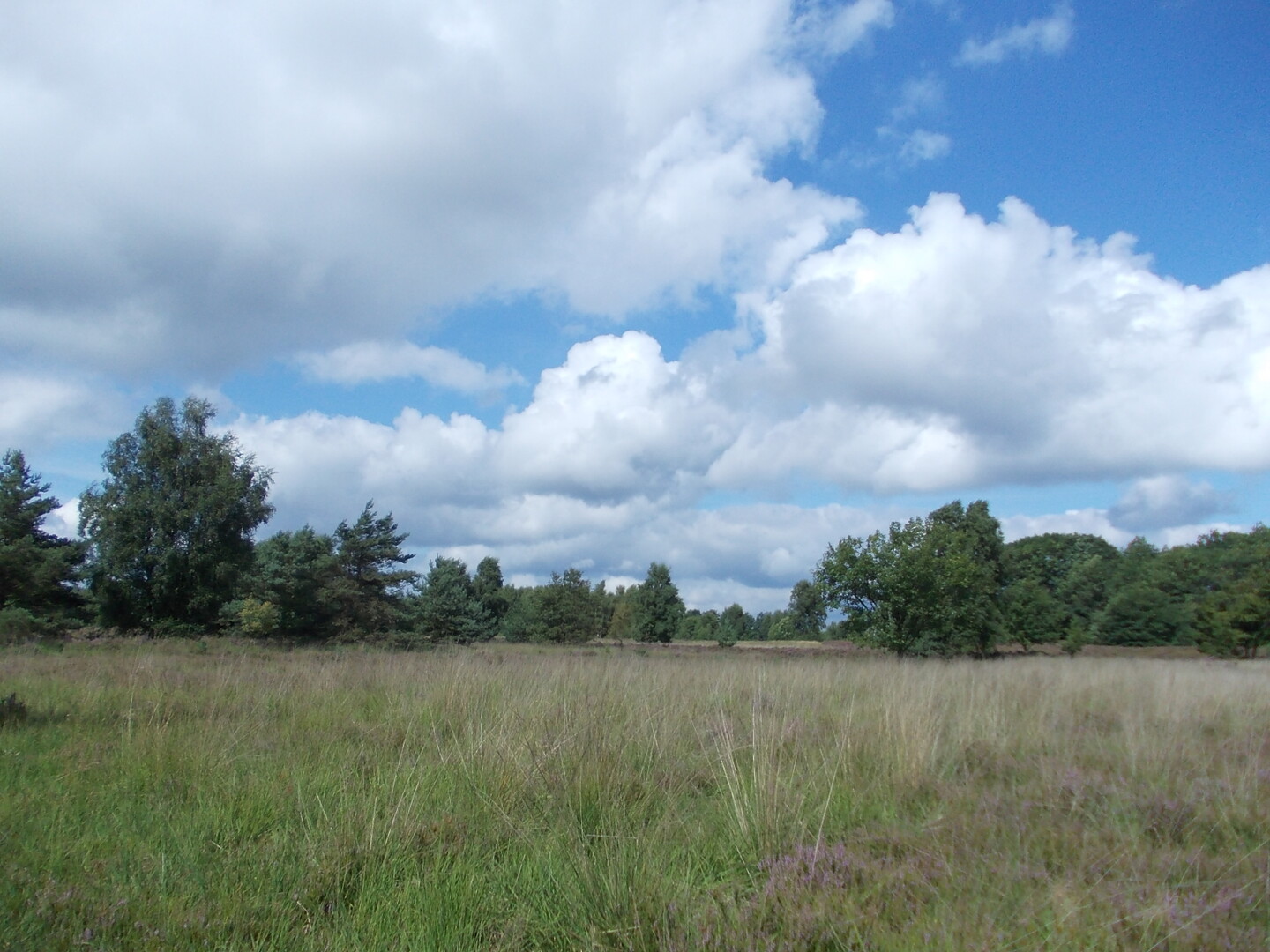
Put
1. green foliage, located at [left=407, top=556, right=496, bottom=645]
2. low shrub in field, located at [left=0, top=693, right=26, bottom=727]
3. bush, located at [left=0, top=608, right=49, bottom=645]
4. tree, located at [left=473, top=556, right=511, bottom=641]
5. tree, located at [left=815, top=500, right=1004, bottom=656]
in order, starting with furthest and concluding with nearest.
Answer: tree, located at [left=473, top=556, right=511, bottom=641]
green foliage, located at [left=407, top=556, right=496, bottom=645]
tree, located at [left=815, top=500, right=1004, bottom=656]
bush, located at [left=0, top=608, right=49, bottom=645]
low shrub in field, located at [left=0, top=693, right=26, bottom=727]

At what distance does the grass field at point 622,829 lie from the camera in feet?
9.82

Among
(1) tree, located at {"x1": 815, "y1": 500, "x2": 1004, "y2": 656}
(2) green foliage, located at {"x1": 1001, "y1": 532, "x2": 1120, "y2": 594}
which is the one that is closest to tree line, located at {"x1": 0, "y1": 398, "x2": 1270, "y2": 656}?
(1) tree, located at {"x1": 815, "y1": 500, "x2": 1004, "y2": 656}

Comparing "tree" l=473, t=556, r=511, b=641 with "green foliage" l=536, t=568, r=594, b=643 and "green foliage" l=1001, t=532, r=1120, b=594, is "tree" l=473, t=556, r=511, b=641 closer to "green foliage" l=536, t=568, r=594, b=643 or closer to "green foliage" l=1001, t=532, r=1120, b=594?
"green foliage" l=536, t=568, r=594, b=643

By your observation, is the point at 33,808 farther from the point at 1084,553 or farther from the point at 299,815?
the point at 1084,553

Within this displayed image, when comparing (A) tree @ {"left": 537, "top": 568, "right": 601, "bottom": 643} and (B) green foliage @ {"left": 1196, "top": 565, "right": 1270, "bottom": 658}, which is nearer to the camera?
(B) green foliage @ {"left": 1196, "top": 565, "right": 1270, "bottom": 658}

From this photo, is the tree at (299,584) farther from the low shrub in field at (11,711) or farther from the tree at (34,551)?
the low shrub in field at (11,711)

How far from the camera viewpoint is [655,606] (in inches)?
2776

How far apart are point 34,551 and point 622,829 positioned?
3856 centimetres

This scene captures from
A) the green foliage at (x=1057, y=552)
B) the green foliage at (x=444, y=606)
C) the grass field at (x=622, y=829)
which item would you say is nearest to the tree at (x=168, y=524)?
the green foliage at (x=444, y=606)

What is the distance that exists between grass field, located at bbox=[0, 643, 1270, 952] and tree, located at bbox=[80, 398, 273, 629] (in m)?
36.7

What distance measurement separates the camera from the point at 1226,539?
84438 mm

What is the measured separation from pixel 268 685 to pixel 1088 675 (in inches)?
539

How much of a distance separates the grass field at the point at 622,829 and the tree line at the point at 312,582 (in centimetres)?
1802

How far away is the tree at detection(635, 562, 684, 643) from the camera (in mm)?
70312
